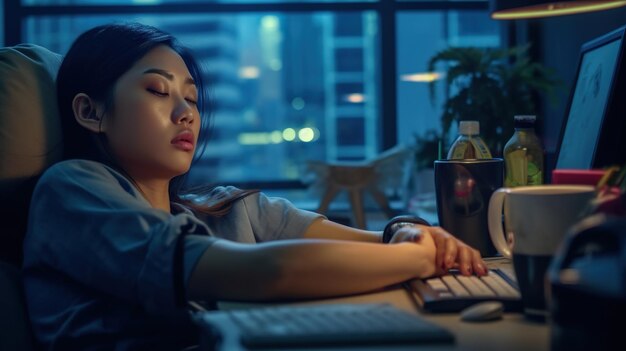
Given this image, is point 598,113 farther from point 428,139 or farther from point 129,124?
point 428,139

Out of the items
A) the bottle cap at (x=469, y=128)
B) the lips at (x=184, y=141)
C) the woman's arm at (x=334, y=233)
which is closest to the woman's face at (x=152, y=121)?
the lips at (x=184, y=141)

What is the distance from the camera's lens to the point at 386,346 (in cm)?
72

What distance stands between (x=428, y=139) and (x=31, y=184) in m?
2.89

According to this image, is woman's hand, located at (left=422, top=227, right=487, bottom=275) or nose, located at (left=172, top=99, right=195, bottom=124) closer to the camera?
woman's hand, located at (left=422, top=227, right=487, bottom=275)

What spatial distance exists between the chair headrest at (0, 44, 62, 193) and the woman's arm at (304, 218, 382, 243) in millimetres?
470

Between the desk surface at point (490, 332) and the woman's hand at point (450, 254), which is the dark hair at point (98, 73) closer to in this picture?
the woman's hand at point (450, 254)

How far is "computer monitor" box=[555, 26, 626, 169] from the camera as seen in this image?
1.39 m

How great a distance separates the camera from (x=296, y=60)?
546 cm

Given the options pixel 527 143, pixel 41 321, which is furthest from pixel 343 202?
pixel 41 321

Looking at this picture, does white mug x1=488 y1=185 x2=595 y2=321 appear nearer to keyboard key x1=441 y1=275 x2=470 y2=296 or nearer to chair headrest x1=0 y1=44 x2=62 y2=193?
keyboard key x1=441 y1=275 x2=470 y2=296

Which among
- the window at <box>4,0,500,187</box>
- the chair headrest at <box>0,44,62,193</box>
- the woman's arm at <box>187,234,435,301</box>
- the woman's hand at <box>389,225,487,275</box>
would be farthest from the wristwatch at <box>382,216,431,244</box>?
the window at <box>4,0,500,187</box>

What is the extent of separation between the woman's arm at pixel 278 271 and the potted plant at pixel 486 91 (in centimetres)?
185

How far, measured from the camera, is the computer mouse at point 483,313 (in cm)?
87

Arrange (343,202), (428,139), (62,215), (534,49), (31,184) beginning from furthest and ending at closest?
(534,49) < (343,202) < (428,139) < (31,184) < (62,215)
